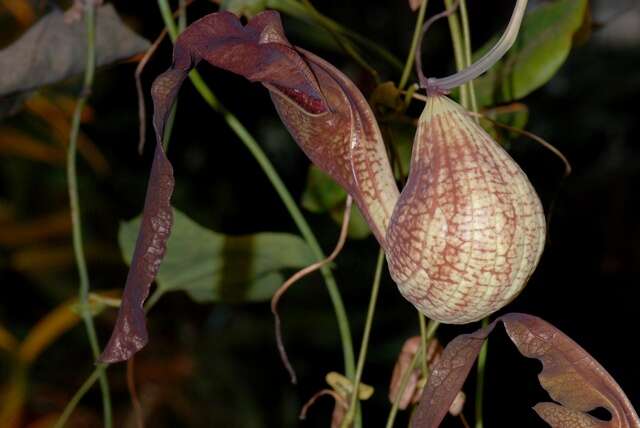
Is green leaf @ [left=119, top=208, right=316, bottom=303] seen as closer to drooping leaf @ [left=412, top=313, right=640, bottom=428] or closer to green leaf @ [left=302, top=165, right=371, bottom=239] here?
green leaf @ [left=302, top=165, right=371, bottom=239]

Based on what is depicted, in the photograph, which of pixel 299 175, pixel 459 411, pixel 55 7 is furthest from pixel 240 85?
pixel 459 411

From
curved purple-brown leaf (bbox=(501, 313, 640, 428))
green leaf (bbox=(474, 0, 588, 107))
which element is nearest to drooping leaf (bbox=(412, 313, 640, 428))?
curved purple-brown leaf (bbox=(501, 313, 640, 428))

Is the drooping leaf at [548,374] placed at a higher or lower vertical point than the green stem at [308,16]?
lower

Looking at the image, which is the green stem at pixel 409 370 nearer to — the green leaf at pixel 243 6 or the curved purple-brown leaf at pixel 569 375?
the curved purple-brown leaf at pixel 569 375

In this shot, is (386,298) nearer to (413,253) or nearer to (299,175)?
(299,175)

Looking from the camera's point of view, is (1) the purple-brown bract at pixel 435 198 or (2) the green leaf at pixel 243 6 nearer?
(1) the purple-brown bract at pixel 435 198

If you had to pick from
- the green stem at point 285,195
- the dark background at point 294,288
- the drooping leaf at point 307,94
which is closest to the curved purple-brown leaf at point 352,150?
the drooping leaf at point 307,94
